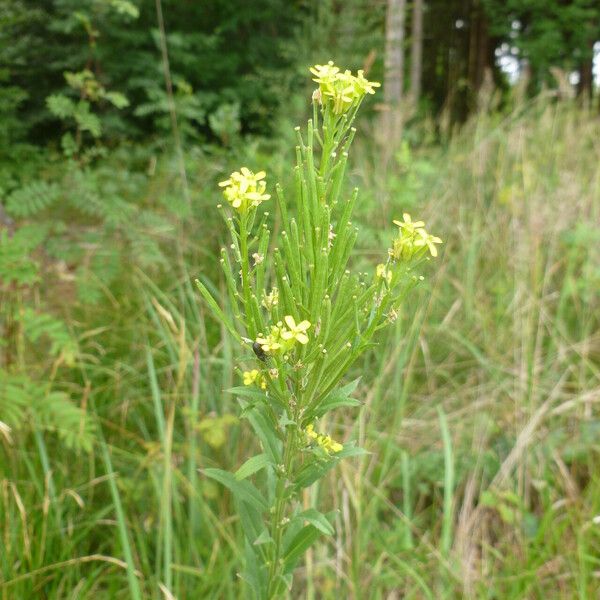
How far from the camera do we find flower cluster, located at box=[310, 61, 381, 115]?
0.87m

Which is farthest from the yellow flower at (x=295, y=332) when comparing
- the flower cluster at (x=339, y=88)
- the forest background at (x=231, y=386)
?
the forest background at (x=231, y=386)

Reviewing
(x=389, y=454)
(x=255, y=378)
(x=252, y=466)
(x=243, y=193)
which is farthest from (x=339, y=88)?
(x=389, y=454)

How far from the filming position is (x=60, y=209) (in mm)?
2852

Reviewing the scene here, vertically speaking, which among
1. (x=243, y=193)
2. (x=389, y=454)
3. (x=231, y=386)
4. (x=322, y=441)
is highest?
(x=243, y=193)

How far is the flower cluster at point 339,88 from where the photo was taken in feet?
2.84

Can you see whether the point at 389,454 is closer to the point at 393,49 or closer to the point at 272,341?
the point at 272,341

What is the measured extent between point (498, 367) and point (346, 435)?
2.45 feet

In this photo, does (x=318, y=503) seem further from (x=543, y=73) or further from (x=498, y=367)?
(x=543, y=73)

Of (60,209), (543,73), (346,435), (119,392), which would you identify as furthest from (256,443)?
(543,73)

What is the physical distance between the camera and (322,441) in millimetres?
955

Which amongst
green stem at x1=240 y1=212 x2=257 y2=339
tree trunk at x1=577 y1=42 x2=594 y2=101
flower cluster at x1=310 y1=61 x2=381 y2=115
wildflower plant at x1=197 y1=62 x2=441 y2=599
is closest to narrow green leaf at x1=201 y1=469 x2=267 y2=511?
wildflower plant at x1=197 y1=62 x2=441 y2=599

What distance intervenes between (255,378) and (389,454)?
1129 millimetres

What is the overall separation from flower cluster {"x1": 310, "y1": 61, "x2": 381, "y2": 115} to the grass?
33.8 inches

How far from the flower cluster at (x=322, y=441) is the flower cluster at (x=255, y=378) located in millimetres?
84
